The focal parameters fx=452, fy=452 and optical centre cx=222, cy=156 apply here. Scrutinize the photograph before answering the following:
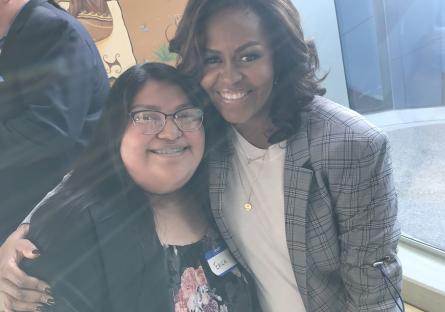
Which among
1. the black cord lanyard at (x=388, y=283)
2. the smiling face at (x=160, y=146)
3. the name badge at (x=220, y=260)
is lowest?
the black cord lanyard at (x=388, y=283)

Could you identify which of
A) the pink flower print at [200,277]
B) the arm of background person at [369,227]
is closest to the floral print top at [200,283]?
the pink flower print at [200,277]

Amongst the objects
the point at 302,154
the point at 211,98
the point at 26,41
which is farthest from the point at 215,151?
the point at 26,41

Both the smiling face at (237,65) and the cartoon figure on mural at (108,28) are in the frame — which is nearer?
the smiling face at (237,65)

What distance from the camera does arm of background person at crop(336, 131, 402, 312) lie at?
3.75ft

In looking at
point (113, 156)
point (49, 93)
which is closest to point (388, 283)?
point (113, 156)

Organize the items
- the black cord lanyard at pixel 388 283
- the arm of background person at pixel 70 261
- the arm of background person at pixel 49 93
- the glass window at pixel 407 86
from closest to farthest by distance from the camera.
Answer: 1. the arm of background person at pixel 70 261
2. the black cord lanyard at pixel 388 283
3. the arm of background person at pixel 49 93
4. the glass window at pixel 407 86

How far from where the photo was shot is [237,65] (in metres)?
1.19

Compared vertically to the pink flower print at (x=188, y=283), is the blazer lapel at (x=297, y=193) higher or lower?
higher

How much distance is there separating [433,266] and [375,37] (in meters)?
1.19

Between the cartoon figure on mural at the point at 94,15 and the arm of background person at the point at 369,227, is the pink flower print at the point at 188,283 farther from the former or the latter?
the cartoon figure on mural at the point at 94,15

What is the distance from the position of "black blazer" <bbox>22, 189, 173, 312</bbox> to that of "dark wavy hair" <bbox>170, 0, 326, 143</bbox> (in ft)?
1.43

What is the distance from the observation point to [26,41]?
147cm

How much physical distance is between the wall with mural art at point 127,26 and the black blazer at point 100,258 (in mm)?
1281

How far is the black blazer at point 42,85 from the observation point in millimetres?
1449
